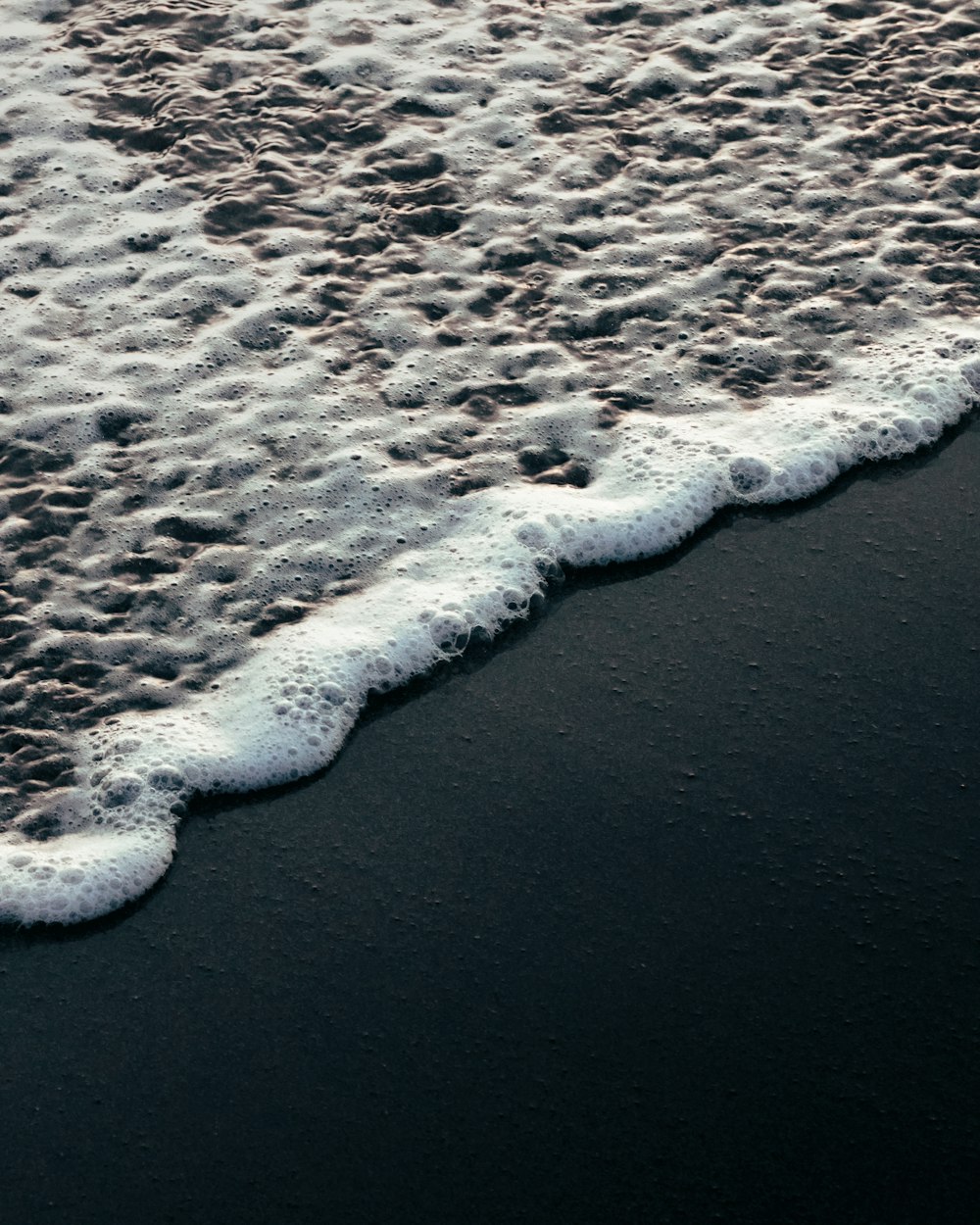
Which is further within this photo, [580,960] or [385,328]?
[385,328]

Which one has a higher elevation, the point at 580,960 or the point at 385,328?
the point at 385,328

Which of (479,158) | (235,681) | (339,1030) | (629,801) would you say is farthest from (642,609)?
(479,158)

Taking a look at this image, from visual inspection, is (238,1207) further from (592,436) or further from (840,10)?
(840,10)

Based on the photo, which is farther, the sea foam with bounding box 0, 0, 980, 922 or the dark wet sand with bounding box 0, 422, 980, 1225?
the sea foam with bounding box 0, 0, 980, 922

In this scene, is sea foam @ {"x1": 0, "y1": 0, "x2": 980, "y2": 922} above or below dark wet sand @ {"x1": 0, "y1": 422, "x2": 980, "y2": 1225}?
above
